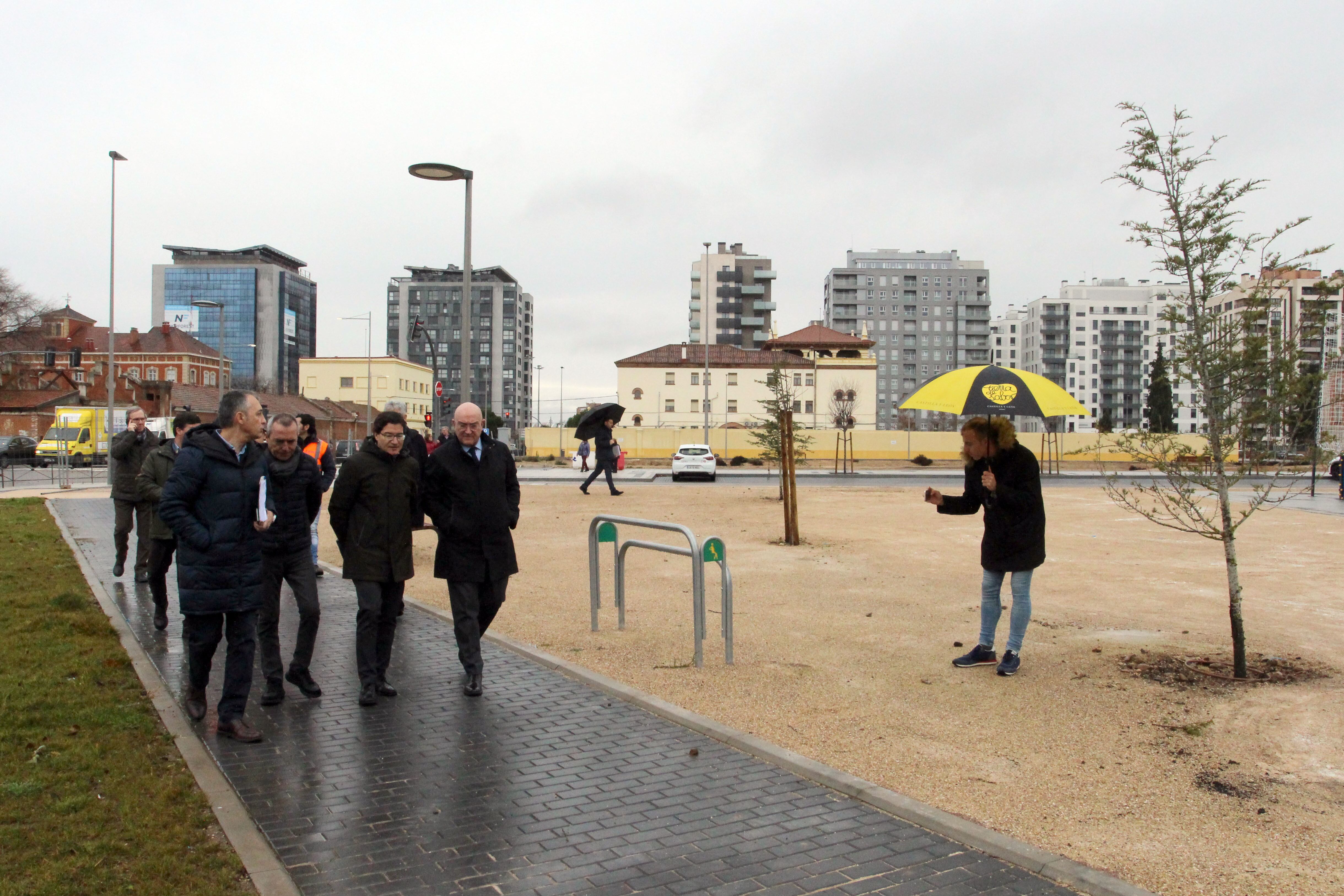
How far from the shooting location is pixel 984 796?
15.4ft

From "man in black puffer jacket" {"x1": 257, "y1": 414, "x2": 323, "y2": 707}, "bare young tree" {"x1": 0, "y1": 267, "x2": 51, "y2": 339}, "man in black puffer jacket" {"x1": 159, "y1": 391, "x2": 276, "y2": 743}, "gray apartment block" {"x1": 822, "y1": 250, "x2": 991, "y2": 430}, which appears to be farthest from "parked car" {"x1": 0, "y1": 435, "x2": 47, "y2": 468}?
"gray apartment block" {"x1": 822, "y1": 250, "x2": 991, "y2": 430}

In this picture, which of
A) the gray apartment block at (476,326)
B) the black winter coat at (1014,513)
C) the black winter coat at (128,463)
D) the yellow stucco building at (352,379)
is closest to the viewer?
the black winter coat at (1014,513)

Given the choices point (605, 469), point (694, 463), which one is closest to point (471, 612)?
point (605, 469)

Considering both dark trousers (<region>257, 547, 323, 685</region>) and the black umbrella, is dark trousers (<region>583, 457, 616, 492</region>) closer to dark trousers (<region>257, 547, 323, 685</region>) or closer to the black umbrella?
the black umbrella

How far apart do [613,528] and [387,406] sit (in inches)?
86.5

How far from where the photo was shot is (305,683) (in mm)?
6469

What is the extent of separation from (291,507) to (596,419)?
2012cm

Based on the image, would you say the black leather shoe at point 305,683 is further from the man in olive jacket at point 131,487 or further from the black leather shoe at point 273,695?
the man in olive jacket at point 131,487

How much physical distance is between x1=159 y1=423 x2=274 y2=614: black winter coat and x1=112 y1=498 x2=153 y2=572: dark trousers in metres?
4.79

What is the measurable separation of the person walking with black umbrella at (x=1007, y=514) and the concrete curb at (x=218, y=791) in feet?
14.8

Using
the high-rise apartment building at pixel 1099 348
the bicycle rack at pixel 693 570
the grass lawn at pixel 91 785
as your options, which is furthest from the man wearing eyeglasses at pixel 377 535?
the high-rise apartment building at pixel 1099 348

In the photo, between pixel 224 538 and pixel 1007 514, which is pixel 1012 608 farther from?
pixel 224 538

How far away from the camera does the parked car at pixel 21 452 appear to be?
50.2 metres

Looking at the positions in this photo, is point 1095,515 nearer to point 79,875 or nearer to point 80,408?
point 79,875
